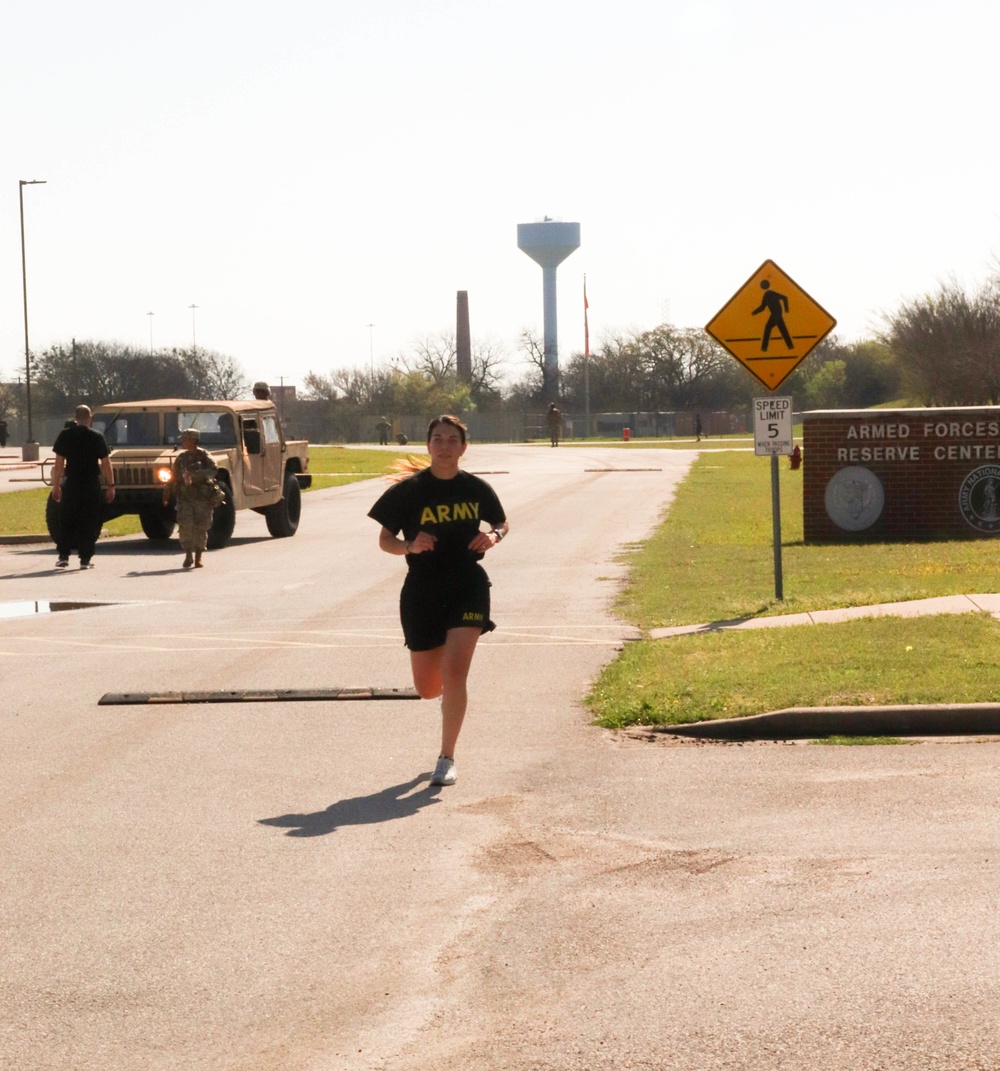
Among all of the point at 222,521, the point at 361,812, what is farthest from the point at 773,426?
the point at 222,521

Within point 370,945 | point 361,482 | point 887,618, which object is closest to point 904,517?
point 887,618

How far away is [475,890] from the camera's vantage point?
6102 mm

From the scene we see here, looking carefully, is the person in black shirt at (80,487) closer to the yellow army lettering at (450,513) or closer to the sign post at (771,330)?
the sign post at (771,330)

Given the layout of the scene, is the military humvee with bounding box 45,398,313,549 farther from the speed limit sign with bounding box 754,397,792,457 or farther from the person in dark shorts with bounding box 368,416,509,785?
the person in dark shorts with bounding box 368,416,509,785

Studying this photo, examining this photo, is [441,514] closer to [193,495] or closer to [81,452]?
[193,495]

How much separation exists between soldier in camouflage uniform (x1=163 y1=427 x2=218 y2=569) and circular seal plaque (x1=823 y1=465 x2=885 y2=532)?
299 inches

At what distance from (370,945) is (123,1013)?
2.88 feet

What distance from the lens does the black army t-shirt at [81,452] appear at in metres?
20.6

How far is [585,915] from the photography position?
226 inches

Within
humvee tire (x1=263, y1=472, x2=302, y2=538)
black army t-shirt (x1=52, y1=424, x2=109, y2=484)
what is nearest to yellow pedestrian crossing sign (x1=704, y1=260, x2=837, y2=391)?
black army t-shirt (x1=52, y1=424, x2=109, y2=484)

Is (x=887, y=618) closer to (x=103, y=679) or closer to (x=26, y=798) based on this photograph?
(x=103, y=679)

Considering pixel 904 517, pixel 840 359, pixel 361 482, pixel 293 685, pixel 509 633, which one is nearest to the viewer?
pixel 293 685

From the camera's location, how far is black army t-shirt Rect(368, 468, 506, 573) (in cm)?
811

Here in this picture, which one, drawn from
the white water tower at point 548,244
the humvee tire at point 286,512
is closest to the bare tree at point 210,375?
the white water tower at point 548,244
